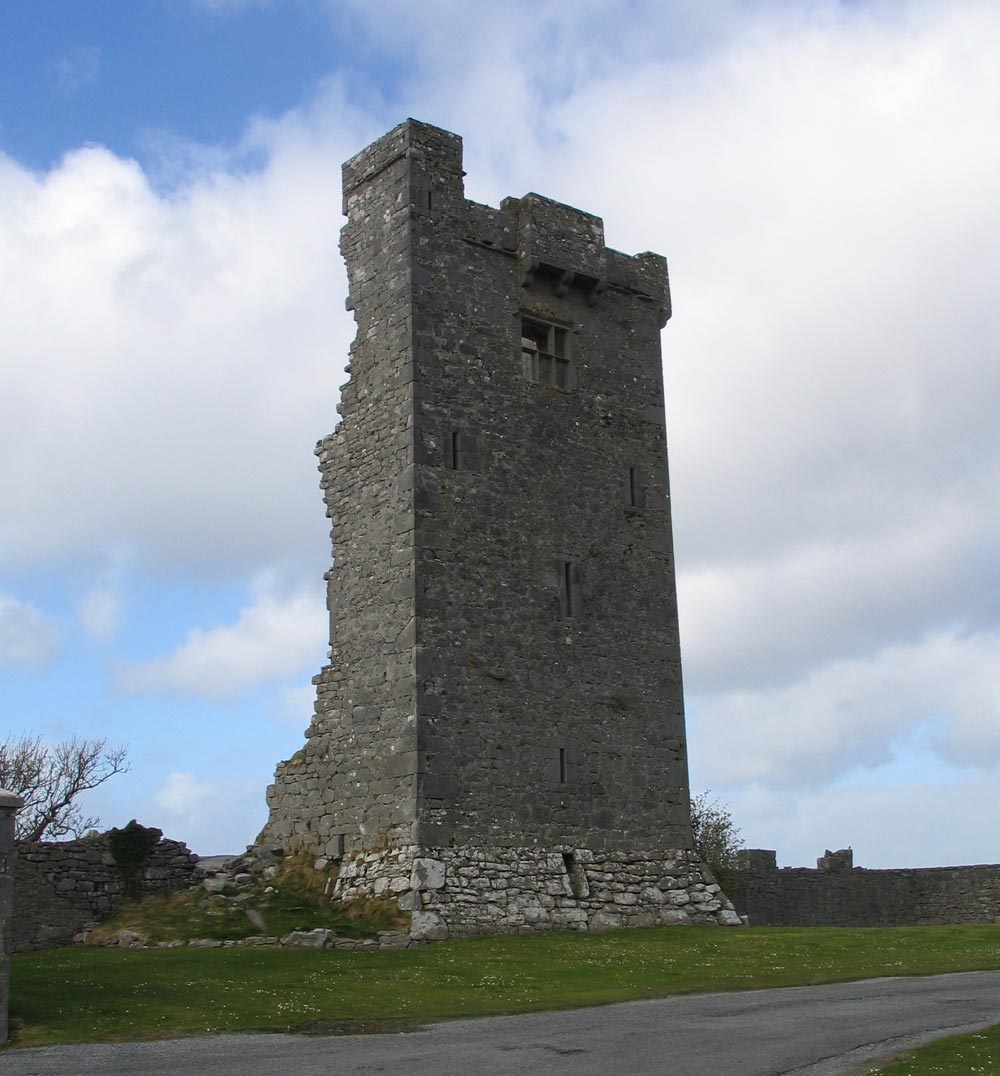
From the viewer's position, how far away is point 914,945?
2327 cm

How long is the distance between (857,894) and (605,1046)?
25.4 m

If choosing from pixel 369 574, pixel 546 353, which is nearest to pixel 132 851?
pixel 369 574

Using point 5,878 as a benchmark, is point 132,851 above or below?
above

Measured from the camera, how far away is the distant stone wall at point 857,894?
3566 cm

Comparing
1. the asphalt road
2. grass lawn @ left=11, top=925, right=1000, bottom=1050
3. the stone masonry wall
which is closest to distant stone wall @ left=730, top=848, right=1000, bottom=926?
grass lawn @ left=11, top=925, right=1000, bottom=1050

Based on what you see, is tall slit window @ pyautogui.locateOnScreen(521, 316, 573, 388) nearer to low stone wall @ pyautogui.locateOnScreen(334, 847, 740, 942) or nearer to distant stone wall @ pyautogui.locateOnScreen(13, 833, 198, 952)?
low stone wall @ pyautogui.locateOnScreen(334, 847, 740, 942)

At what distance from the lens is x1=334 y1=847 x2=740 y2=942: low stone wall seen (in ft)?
77.6

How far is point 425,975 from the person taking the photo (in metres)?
19.4

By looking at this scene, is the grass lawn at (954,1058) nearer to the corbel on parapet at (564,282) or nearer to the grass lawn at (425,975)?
the grass lawn at (425,975)

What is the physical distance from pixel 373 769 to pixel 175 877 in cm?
384

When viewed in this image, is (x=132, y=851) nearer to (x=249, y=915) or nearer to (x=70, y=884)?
(x=70, y=884)

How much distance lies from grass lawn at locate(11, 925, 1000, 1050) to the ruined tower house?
5.85 feet

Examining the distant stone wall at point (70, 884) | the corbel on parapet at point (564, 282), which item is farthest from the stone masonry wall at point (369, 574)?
the corbel on parapet at point (564, 282)

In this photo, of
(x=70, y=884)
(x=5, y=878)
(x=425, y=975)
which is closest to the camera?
(x=5, y=878)
